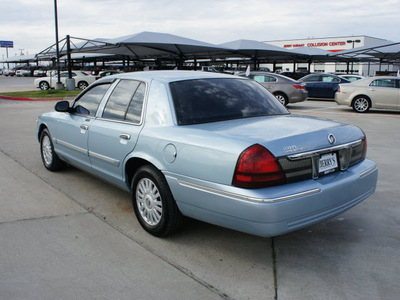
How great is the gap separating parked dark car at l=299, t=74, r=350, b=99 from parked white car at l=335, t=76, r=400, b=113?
497 cm

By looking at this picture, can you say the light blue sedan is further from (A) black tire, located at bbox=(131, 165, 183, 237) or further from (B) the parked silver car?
(B) the parked silver car

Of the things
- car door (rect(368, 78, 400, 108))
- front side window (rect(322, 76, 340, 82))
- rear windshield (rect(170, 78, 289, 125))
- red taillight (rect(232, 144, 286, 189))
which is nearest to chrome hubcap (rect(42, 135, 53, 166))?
rear windshield (rect(170, 78, 289, 125))

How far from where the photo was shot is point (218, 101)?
3.88 metres

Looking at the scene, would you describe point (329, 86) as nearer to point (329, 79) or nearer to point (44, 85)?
point (329, 79)

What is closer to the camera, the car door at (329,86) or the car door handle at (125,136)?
the car door handle at (125,136)

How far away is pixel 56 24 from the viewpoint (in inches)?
911

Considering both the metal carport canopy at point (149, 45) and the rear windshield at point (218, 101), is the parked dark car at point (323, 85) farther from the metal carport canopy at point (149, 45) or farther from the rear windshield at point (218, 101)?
the rear windshield at point (218, 101)

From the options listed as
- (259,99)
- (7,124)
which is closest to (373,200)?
(259,99)

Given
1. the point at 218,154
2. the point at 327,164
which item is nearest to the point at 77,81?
the point at 218,154

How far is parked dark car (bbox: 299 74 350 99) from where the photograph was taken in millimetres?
19734

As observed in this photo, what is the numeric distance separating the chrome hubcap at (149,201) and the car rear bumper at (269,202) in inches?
12.1

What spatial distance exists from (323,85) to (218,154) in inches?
716

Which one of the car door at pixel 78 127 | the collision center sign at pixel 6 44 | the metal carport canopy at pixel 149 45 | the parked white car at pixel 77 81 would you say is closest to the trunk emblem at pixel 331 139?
the car door at pixel 78 127

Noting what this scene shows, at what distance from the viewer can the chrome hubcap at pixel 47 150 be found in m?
5.85
